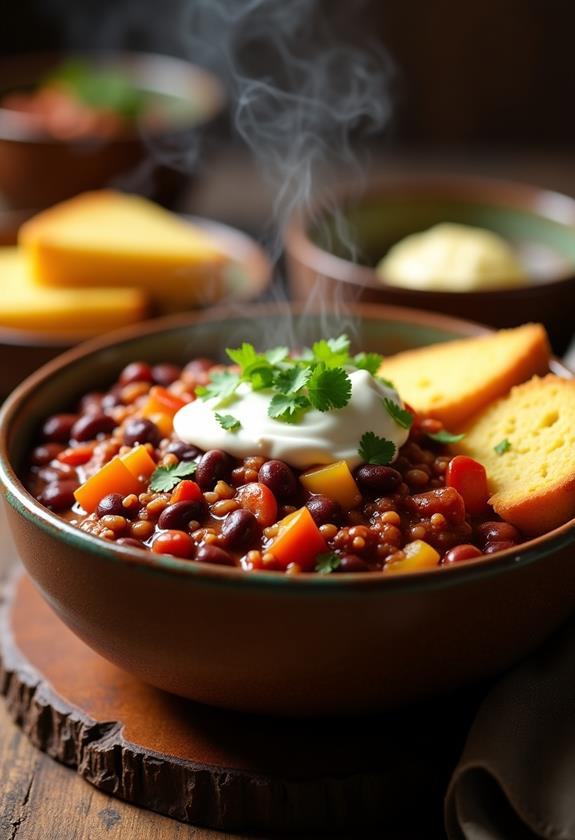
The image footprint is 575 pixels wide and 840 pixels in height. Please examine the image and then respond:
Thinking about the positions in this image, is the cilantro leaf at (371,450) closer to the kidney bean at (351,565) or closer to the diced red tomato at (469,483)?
the diced red tomato at (469,483)

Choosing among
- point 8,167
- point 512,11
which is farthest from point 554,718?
point 512,11

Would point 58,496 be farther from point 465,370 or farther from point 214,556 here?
point 465,370

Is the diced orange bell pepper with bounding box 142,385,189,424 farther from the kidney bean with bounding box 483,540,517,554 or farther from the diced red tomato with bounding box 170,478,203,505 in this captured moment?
the kidney bean with bounding box 483,540,517,554

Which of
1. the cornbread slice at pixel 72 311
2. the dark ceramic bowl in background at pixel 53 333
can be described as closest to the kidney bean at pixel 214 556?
the dark ceramic bowl in background at pixel 53 333

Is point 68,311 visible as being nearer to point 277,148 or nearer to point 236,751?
point 277,148

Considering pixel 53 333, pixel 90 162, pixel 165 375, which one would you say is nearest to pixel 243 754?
pixel 165 375

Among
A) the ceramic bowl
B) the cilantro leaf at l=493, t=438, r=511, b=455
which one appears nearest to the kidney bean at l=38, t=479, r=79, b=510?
the ceramic bowl

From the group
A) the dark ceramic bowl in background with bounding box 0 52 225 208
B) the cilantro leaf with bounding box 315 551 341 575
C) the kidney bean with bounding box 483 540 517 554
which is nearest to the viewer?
the cilantro leaf with bounding box 315 551 341 575
